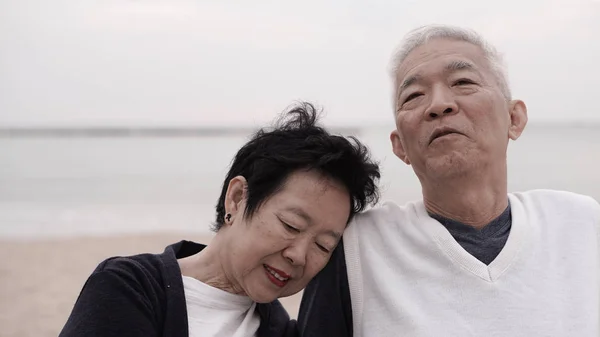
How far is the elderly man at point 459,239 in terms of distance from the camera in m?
2.10

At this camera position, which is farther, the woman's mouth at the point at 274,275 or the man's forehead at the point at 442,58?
the man's forehead at the point at 442,58

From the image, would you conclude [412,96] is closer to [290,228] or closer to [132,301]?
[290,228]

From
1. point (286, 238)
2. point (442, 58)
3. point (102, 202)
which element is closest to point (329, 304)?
point (286, 238)

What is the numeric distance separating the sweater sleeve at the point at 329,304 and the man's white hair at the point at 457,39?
0.68 metres

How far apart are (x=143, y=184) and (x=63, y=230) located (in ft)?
15.5

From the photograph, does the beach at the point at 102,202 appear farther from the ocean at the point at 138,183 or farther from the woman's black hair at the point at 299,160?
the woman's black hair at the point at 299,160

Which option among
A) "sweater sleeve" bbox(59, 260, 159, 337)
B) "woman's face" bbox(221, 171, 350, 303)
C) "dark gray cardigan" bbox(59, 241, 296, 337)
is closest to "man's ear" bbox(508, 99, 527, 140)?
"woman's face" bbox(221, 171, 350, 303)

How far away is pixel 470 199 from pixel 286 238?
687mm

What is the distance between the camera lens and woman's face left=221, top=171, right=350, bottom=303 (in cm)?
209

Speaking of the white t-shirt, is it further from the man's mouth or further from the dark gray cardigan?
the man's mouth

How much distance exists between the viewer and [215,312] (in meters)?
2.13

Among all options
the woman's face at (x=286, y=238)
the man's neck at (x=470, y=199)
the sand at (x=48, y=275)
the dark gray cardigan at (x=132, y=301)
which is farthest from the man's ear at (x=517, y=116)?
the sand at (x=48, y=275)

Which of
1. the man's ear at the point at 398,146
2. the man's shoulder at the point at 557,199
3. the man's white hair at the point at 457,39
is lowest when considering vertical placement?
the man's shoulder at the point at 557,199

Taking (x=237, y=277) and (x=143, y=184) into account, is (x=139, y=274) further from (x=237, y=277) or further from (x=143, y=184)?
(x=143, y=184)
